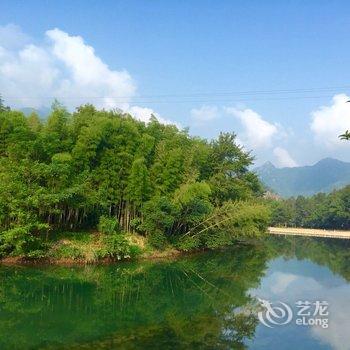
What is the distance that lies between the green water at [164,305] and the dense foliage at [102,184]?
2.50 meters

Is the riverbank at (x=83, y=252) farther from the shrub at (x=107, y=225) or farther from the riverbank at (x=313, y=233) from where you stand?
the riverbank at (x=313, y=233)

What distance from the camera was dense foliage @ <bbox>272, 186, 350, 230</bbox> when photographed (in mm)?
67062

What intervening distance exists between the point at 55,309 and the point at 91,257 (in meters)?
8.15

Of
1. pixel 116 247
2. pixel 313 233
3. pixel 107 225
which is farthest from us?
pixel 313 233

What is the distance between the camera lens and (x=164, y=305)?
642 inches

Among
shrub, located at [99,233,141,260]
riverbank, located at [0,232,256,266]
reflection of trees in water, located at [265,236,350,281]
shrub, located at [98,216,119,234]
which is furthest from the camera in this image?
reflection of trees in water, located at [265,236,350,281]

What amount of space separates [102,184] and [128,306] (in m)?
10.7

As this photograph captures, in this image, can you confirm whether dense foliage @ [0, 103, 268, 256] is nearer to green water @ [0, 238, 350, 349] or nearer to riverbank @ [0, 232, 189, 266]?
riverbank @ [0, 232, 189, 266]

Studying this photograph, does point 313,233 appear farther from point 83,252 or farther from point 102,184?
point 83,252

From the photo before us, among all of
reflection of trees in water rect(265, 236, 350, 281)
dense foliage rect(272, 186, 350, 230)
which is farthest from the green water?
dense foliage rect(272, 186, 350, 230)

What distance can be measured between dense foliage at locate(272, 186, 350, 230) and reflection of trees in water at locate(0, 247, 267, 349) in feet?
153

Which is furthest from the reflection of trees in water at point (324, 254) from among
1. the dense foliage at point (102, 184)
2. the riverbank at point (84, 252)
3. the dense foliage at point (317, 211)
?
the dense foliage at point (317, 211)

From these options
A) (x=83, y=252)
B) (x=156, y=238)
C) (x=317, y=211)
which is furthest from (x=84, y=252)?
(x=317, y=211)

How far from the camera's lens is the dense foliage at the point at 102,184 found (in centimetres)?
2197
